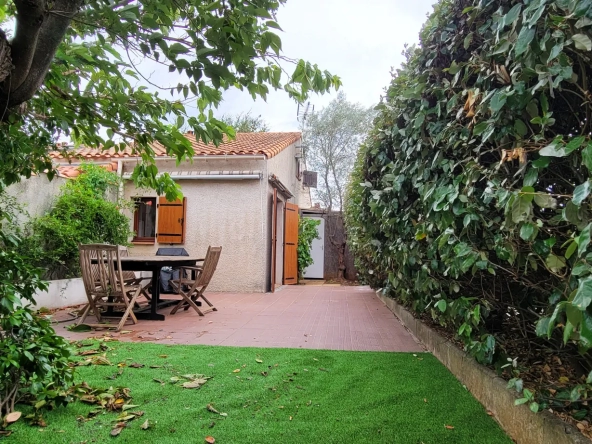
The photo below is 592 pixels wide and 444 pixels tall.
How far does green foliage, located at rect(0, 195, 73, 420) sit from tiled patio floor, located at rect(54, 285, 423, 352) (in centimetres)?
185

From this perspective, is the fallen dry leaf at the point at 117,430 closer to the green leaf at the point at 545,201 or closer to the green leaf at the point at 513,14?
the green leaf at the point at 545,201

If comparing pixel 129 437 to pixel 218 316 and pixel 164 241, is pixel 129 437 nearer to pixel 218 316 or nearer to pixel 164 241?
pixel 218 316

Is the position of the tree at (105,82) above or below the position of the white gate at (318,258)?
above

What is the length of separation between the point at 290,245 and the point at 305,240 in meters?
1.57

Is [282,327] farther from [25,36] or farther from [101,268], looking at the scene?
[25,36]

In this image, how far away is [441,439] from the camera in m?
2.00

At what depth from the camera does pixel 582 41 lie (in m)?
1.15

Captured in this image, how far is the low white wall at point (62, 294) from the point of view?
5871mm

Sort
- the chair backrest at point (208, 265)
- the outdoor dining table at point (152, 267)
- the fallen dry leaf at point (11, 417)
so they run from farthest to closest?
the chair backrest at point (208, 265) → the outdoor dining table at point (152, 267) → the fallen dry leaf at point (11, 417)

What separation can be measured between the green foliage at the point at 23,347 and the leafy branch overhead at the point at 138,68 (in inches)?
30.2

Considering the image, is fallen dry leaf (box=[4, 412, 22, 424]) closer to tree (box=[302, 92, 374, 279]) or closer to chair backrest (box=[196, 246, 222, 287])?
chair backrest (box=[196, 246, 222, 287])

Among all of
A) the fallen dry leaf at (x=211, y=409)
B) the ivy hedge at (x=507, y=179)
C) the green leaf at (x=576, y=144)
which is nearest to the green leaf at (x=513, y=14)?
the ivy hedge at (x=507, y=179)

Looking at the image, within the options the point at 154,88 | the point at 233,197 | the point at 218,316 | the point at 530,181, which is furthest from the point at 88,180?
the point at 530,181

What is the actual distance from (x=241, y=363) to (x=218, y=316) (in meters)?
2.40
